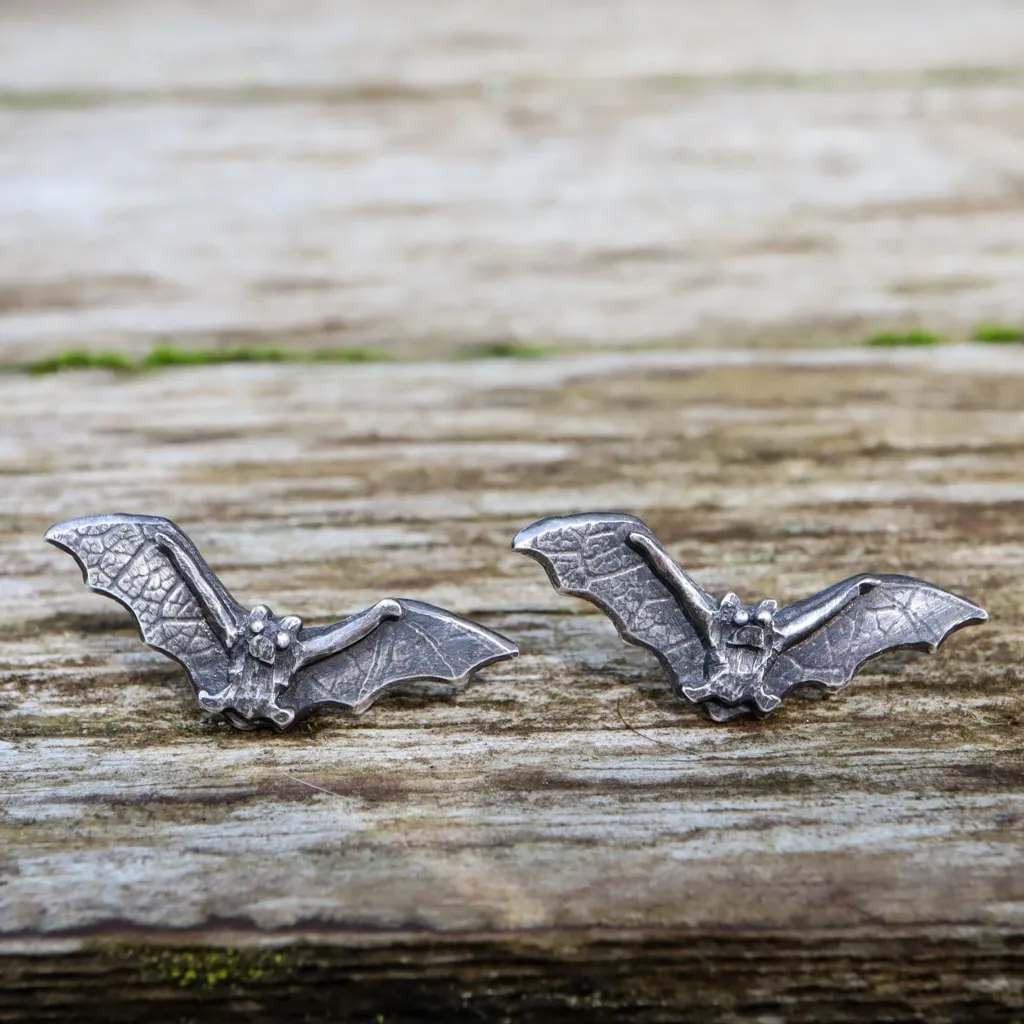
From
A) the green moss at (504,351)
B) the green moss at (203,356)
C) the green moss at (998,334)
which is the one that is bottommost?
the green moss at (998,334)

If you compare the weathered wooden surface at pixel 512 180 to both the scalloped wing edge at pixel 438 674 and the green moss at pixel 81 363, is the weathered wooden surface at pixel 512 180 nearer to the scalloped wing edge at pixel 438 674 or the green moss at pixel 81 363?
the green moss at pixel 81 363

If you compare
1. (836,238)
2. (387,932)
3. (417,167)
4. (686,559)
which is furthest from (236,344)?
(387,932)

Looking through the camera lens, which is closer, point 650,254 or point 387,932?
point 387,932

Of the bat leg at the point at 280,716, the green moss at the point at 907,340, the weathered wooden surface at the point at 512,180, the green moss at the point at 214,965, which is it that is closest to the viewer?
the green moss at the point at 214,965

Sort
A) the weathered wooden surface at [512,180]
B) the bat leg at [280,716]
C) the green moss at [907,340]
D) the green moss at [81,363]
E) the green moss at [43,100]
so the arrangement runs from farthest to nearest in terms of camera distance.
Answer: the green moss at [43,100], the weathered wooden surface at [512,180], the green moss at [907,340], the green moss at [81,363], the bat leg at [280,716]

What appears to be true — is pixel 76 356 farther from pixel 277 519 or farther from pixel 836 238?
pixel 836 238

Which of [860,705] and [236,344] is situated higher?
[236,344]

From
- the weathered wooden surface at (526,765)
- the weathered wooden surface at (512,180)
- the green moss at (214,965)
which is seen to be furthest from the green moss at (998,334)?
the green moss at (214,965)
